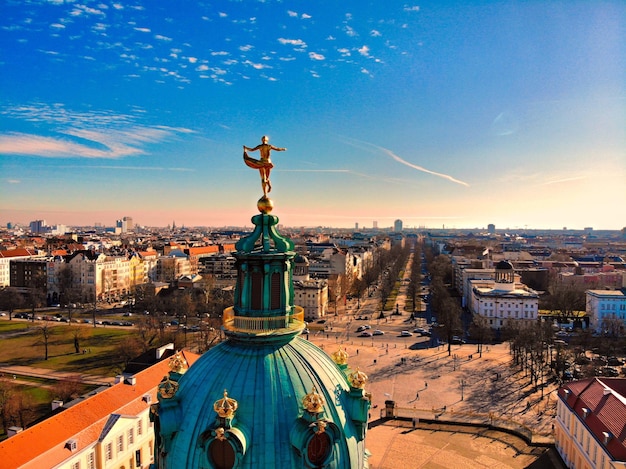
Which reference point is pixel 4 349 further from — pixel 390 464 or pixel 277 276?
pixel 277 276

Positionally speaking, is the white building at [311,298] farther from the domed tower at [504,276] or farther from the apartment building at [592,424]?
the apartment building at [592,424]

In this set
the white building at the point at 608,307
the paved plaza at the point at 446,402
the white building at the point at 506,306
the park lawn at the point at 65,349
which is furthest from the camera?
the white building at the point at 506,306

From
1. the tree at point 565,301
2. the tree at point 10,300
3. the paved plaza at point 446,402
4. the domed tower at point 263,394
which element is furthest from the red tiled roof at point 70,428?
the tree at point 565,301

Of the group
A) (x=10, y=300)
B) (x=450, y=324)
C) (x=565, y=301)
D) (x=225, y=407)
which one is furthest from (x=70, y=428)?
(x=565, y=301)

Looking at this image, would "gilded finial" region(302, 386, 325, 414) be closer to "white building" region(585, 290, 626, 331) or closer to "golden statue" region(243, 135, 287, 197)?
"golden statue" region(243, 135, 287, 197)

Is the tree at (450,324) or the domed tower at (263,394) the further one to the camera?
the tree at (450,324)

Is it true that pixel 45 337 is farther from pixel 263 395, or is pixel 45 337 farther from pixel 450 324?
pixel 263 395

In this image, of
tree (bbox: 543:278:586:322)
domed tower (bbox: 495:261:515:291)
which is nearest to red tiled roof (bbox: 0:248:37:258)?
domed tower (bbox: 495:261:515:291)

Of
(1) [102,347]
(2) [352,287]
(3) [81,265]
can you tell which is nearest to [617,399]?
(1) [102,347]
